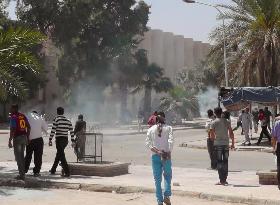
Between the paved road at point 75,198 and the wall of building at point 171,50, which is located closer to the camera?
the paved road at point 75,198

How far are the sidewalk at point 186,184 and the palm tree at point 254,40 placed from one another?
1026 cm

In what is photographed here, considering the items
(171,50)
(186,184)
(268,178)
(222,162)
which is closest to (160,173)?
(186,184)

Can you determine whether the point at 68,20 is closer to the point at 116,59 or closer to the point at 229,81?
the point at 116,59

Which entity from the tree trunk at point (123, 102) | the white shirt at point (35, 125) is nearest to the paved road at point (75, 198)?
the white shirt at point (35, 125)

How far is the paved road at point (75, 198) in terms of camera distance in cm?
926

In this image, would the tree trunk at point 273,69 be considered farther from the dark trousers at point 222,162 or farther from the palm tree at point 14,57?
the dark trousers at point 222,162

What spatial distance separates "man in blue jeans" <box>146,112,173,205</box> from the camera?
8.65 m

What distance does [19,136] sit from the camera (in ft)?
38.1

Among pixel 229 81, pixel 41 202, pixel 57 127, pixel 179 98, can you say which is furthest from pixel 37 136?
pixel 179 98

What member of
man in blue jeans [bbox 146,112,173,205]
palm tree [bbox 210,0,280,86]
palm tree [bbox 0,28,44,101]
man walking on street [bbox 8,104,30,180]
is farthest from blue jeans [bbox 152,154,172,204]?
palm tree [bbox 210,0,280,86]

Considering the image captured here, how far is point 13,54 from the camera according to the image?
13.0m

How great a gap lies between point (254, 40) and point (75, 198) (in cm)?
1484

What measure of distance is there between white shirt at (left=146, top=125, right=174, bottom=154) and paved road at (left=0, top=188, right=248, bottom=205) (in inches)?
43.9

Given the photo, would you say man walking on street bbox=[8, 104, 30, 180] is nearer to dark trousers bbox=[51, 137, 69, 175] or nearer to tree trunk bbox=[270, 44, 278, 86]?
dark trousers bbox=[51, 137, 69, 175]
